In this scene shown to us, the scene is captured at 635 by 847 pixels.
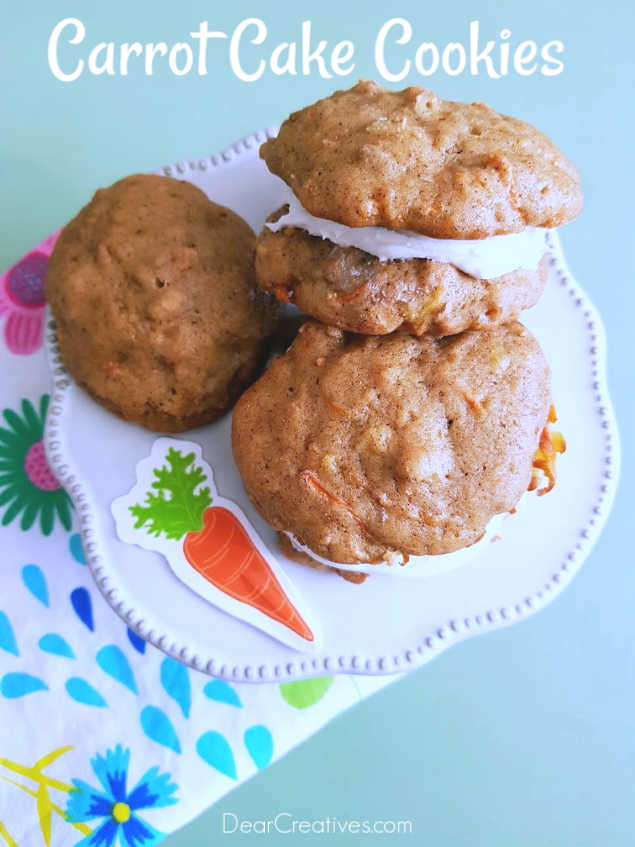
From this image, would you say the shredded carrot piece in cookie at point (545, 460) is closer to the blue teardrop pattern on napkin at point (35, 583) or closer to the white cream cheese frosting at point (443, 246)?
the white cream cheese frosting at point (443, 246)

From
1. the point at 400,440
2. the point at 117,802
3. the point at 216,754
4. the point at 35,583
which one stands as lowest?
the point at 117,802

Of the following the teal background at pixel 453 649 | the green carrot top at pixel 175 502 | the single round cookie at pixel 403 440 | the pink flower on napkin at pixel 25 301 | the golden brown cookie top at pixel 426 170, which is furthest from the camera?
the teal background at pixel 453 649

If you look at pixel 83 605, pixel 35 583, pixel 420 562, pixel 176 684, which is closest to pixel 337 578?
pixel 420 562

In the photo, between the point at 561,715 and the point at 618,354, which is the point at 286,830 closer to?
the point at 561,715

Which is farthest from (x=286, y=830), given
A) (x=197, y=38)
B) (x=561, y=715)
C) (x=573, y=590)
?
(x=197, y=38)

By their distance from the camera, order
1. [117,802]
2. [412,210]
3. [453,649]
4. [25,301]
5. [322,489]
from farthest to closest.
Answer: [453,649] → [25,301] → [117,802] → [322,489] → [412,210]

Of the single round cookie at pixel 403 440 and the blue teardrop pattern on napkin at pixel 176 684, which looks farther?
the blue teardrop pattern on napkin at pixel 176 684

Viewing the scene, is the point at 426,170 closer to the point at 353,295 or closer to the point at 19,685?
the point at 353,295

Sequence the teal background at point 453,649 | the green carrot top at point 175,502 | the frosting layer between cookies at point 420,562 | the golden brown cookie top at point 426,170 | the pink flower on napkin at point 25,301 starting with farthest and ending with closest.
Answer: the teal background at point 453,649 → the pink flower on napkin at point 25,301 → the green carrot top at point 175,502 → the frosting layer between cookies at point 420,562 → the golden brown cookie top at point 426,170

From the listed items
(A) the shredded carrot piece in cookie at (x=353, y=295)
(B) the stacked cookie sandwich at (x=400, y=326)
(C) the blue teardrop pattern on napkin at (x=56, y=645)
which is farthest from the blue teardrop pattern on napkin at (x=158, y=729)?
(A) the shredded carrot piece in cookie at (x=353, y=295)
